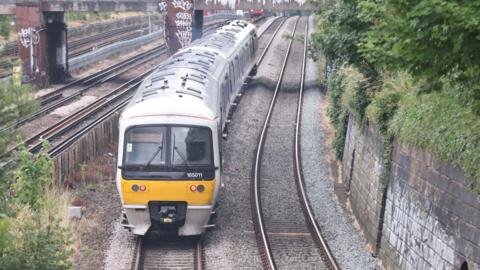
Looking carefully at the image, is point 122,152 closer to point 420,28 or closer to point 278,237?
point 278,237

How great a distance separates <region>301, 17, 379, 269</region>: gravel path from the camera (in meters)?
13.1

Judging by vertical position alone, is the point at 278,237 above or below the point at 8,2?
below

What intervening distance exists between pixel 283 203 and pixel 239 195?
104cm

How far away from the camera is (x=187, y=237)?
13.7 metres

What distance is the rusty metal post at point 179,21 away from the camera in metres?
31.2

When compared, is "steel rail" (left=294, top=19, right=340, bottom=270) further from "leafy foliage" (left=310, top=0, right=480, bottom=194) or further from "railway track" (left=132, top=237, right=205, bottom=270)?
"railway track" (left=132, top=237, right=205, bottom=270)

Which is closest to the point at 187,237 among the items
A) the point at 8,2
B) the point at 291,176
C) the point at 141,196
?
the point at 141,196

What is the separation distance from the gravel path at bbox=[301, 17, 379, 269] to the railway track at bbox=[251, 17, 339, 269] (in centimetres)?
22

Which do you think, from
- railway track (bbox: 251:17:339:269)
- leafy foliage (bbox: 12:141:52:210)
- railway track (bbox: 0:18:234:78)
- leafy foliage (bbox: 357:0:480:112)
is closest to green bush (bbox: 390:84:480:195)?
leafy foliage (bbox: 357:0:480:112)

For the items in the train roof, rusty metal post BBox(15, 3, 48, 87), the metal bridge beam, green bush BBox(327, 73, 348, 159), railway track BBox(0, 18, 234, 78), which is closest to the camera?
the train roof

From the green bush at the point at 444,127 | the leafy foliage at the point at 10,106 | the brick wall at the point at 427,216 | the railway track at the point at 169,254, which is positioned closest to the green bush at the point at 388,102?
the green bush at the point at 444,127

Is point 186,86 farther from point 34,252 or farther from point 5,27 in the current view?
point 5,27

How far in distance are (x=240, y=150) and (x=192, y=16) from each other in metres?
12.4

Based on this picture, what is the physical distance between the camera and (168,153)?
12.8m
